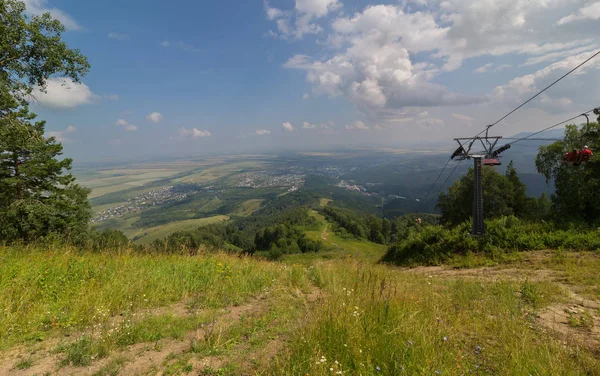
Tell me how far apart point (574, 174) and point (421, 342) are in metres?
31.5

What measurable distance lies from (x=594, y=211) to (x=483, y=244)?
11.2m

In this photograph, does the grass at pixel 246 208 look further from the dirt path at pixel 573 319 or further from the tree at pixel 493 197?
the dirt path at pixel 573 319

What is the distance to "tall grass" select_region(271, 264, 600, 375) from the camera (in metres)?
2.92

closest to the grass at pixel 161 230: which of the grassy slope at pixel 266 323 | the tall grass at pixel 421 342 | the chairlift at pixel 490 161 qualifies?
the grassy slope at pixel 266 323

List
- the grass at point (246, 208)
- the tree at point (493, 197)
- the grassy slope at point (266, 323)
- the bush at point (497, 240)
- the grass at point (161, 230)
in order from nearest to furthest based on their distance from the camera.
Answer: the grassy slope at point (266, 323), the bush at point (497, 240), the tree at point (493, 197), the grass at point (161, 230), the grass at point (246, 208)

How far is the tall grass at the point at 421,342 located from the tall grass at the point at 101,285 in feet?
9.07

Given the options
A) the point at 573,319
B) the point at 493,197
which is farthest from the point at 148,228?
the point at 573,319

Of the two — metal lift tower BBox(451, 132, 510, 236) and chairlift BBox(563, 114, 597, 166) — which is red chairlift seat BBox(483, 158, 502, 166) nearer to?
metal lift tower BBox(451, 132, 510, 236)

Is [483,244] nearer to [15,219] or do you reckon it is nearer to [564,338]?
[564,338]

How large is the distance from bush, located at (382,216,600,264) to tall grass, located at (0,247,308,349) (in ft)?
33.3

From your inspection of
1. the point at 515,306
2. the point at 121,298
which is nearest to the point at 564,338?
the point at 515,306

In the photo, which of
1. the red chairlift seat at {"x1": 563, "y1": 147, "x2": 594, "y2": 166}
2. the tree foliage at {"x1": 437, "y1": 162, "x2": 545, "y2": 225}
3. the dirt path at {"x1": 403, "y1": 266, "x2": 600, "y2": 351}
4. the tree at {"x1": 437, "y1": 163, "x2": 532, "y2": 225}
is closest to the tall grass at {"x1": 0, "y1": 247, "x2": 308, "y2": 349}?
the dirt path at {"x1": 403, "y1": 266, "x2": 600, "y2": 351}

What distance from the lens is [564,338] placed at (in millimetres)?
4023

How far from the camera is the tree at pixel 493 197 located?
3384cm
